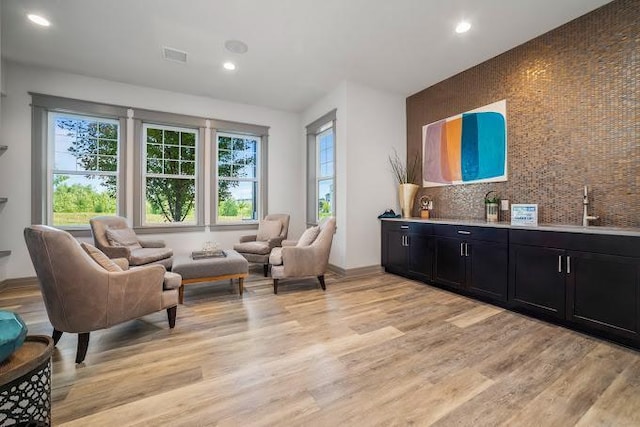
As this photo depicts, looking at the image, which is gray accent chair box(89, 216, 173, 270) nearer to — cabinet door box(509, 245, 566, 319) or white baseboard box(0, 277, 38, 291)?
white baseboard box(0, 277, 38, 291)

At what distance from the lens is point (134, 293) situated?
6.82 feet

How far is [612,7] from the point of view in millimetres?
2516

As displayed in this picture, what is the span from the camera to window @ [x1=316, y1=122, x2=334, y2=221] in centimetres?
484

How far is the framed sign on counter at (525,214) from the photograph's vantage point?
9.11 feet

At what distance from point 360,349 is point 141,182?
4239 millimetres

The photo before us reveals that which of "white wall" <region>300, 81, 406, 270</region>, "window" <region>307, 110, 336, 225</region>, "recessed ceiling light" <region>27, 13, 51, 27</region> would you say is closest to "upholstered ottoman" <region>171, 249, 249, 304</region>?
"white wall" <region>300, 81, 406, 270</region>

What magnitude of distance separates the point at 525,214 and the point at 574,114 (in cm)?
114

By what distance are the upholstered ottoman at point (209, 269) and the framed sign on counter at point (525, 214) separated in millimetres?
3122

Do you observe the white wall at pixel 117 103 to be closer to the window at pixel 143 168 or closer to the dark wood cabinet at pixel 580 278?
the window at pixel 143 168

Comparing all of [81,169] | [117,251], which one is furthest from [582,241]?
[81,169]

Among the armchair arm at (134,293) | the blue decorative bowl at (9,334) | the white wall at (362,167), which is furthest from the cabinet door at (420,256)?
the blue decorative bowl at (9,334)

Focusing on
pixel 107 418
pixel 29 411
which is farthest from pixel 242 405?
pixel 29 411

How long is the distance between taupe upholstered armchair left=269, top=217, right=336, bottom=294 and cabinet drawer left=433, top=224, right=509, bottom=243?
1420 mm

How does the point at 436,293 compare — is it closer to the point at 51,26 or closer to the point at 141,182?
the point at 141,182
